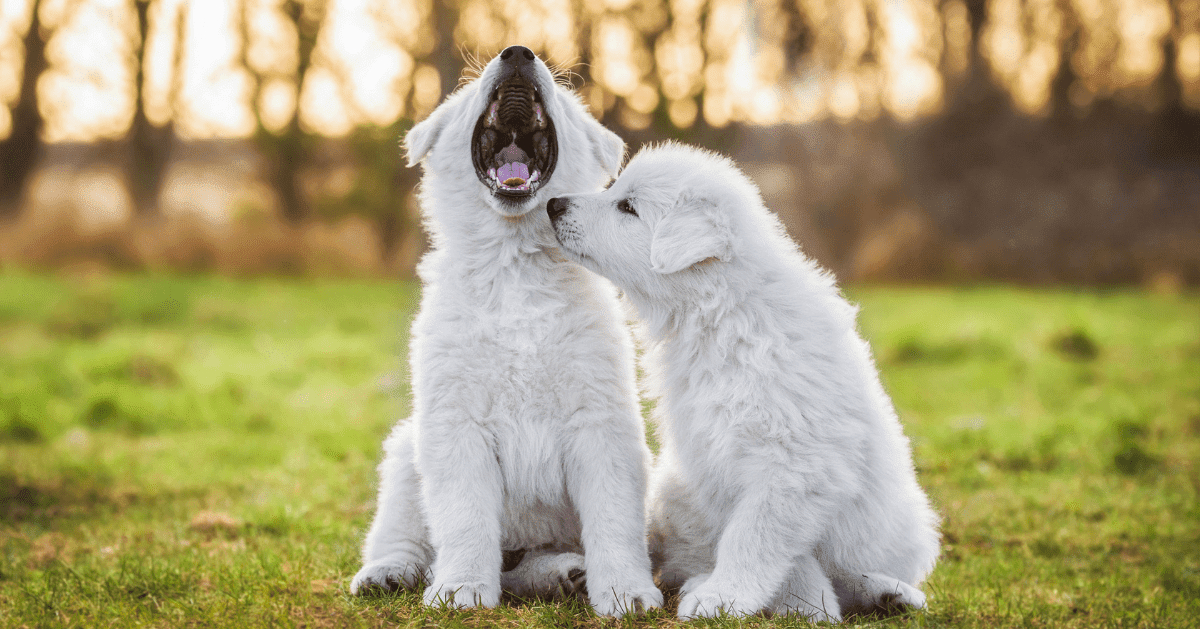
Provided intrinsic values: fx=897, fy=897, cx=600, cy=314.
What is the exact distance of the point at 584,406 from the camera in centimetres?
312

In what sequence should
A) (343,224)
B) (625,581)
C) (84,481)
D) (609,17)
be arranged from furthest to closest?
(343,224), (609,17), (84,481), (625,581)

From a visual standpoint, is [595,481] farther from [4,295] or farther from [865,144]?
[865,144]

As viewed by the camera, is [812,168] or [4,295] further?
[812,168]

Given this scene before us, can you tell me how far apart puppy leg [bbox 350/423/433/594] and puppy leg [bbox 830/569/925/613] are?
1521 mm

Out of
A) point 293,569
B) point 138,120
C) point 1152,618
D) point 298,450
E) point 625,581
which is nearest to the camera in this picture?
point 625,581

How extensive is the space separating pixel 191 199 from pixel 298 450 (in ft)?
32.4

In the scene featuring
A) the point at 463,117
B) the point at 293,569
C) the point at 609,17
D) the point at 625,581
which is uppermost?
the point at 609,17

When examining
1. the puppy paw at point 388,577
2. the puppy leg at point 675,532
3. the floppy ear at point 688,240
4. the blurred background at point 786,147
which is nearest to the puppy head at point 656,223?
the floppy ear at point 688,240

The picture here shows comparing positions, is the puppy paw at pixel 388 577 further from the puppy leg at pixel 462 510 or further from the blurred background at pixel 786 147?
the blurred background at pixel 786 147

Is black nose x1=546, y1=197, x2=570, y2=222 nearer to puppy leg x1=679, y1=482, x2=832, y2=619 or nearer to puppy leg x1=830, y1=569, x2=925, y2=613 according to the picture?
puppy leg x1=679, y1=482, x2=832, y2=619

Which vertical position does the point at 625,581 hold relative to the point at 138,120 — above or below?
below

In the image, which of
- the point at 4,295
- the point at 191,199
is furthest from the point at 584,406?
the point at 191,199

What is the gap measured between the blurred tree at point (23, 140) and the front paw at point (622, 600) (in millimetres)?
14655

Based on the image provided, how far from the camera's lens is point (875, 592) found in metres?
3.11
